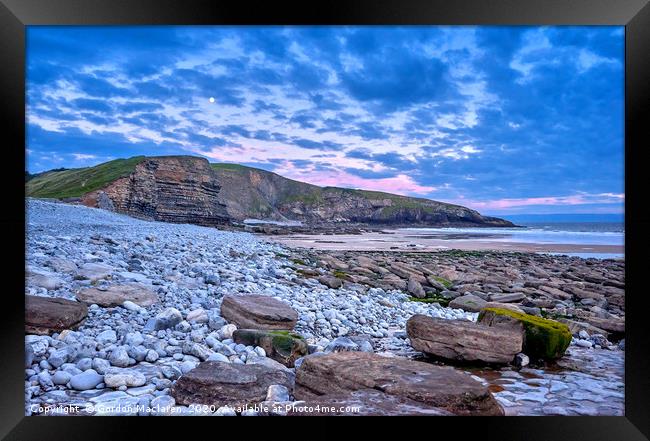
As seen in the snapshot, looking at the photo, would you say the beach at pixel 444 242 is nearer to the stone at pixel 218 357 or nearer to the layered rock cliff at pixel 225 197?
the layered rock cliff at pixel 225 197

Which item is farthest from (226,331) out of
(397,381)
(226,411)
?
(397,381)

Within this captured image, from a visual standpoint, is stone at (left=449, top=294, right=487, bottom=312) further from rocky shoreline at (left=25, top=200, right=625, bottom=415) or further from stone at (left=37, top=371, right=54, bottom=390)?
stone at (left=37, top=371, right=54, bottom=390)

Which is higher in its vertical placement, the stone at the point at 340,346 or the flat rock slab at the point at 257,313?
the flat rock slab at the point at 257,313

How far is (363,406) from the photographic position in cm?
269

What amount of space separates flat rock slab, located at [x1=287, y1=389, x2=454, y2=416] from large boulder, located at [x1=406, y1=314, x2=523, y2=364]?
49 cm

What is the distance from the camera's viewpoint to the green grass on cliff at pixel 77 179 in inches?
123

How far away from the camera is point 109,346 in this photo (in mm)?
2941

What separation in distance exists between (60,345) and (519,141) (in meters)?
4.35

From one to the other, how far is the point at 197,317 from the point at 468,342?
235 cm

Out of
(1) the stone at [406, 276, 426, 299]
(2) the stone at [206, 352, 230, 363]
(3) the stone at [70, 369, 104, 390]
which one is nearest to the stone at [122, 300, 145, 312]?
(3) the stone at [70, 369, 104, 390]

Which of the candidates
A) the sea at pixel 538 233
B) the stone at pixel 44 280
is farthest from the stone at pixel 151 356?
the sea at pixel 538 233

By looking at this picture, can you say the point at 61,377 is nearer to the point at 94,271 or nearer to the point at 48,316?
the point at 48,316

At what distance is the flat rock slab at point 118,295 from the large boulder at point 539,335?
Result: 310 centimetres

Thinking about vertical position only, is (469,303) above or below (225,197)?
below
